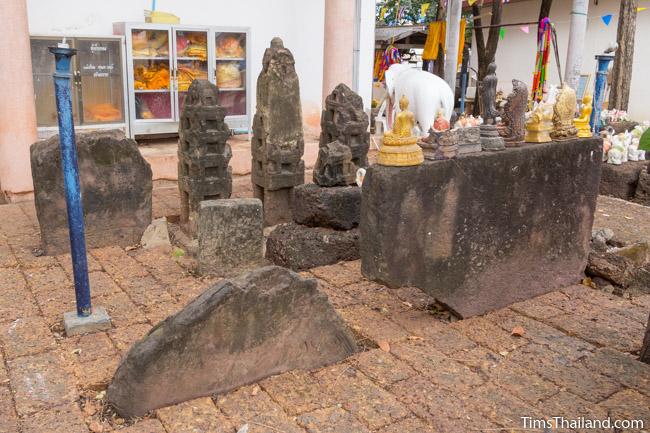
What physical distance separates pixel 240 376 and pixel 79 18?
21.4 ft

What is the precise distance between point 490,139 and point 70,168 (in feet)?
8.57

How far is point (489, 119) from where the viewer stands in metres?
4.43

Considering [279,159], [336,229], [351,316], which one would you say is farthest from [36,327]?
[279,159]

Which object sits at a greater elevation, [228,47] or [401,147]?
[228,47]

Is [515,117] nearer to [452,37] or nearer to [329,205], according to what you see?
[329,205]

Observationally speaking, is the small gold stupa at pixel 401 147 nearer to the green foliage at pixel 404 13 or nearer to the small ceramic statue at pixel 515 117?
the small ceramic statue at pixel 515 117

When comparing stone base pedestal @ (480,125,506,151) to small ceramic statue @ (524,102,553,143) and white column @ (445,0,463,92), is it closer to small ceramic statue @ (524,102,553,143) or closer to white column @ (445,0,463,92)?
small ceramic statue @ (524,102,553,143)

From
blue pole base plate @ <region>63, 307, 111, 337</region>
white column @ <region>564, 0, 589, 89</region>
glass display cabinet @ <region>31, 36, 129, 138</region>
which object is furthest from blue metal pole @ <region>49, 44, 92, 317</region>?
white column @ <region>564, 0, 589, 89</region>

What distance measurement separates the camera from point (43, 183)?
5.25 metres

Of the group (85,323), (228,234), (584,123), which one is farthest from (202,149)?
(584,123)

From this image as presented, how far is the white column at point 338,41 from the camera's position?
8.59 meters

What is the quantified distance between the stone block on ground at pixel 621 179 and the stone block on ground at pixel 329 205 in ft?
13.5

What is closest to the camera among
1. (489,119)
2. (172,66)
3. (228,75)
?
(489,119)

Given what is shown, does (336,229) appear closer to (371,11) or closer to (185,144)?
(185,144)
